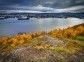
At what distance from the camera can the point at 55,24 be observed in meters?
11.5

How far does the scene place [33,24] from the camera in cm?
1164

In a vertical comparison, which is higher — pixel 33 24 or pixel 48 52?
pixel 48 52

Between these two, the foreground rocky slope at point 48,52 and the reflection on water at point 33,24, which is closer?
the foreground rocky slope at point 48,52

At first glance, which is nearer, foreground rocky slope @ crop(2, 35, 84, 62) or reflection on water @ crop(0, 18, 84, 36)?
foreground rocky slope @ crop(2, 35, 84, 62)

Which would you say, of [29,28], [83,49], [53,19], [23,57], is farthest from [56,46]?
[53,19]

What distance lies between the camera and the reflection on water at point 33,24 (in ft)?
35.1

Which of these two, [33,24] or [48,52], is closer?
[48,52]

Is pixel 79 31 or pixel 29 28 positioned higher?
pixel 79 31

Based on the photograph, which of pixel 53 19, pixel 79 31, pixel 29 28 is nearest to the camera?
pixel 79 31

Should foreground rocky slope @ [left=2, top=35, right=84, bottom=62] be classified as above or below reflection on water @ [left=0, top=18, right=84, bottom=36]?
above

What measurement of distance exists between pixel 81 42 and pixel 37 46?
1309 millimetres

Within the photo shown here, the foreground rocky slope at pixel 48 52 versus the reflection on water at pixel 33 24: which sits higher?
the foreground rocky slope at pixel 48 52

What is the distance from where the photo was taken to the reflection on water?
10688 mm

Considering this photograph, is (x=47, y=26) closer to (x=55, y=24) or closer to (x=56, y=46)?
(x=55, y=24)
